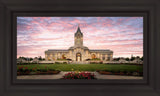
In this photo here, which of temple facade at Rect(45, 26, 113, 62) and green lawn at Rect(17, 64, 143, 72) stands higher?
temple facade at Rect(45, 26, 113, 62)

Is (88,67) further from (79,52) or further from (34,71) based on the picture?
(34,71)

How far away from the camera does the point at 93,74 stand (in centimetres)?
139

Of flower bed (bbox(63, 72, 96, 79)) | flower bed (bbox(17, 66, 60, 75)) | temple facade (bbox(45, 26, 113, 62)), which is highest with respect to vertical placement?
temple facade (bbox(45, 26, 113, 62))

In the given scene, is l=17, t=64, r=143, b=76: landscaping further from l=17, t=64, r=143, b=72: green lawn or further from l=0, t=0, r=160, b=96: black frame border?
l=0, t=0, r=160, b=96: black frame border

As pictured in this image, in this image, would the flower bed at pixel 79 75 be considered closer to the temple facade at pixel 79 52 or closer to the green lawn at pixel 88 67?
the green lawn at pixel 88 67

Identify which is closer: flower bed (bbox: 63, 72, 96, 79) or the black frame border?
the black frame border

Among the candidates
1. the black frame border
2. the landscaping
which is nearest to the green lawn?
the landscaping
